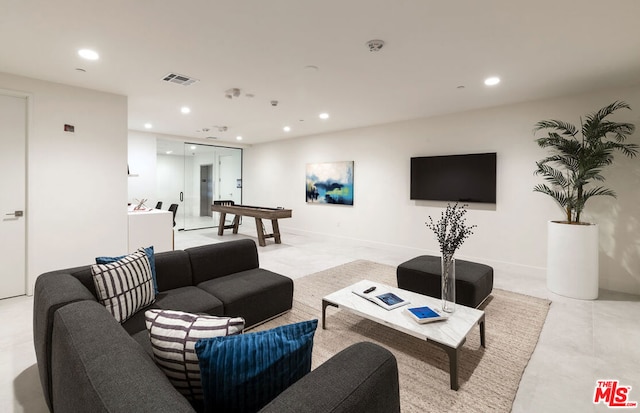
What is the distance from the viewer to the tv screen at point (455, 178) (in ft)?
15.5

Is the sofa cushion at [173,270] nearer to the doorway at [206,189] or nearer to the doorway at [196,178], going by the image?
the doorway at [196,178]

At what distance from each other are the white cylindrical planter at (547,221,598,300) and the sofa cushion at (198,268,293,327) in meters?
3.29

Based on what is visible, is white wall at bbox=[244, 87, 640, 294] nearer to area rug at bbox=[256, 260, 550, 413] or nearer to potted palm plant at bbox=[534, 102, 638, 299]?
potted palm plant at bbox=[534, 102, 638, 299]

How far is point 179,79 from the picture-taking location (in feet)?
11.9

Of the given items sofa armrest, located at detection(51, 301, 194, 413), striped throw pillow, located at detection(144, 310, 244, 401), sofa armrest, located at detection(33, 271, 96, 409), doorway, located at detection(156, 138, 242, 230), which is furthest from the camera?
doorway, located at detection(156, 138, 242, 230)

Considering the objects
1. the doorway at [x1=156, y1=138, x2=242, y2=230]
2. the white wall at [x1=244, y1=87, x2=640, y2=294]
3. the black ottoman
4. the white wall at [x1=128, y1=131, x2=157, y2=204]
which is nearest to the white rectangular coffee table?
the black ottoman

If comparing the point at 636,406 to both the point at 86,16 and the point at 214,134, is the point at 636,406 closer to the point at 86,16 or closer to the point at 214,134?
the point at 86,16

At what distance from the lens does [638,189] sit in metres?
3.63

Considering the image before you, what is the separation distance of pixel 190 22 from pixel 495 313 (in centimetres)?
391

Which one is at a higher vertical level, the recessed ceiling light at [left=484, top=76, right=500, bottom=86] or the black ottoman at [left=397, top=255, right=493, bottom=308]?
the recessed ceiling light at [left=484, top=76, right=500, bottom=86]

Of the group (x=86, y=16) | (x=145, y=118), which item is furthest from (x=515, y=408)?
(x=145, y=118)

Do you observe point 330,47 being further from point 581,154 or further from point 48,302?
point 581,154

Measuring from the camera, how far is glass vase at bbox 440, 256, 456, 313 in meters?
2.40

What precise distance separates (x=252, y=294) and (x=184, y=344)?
155cm
